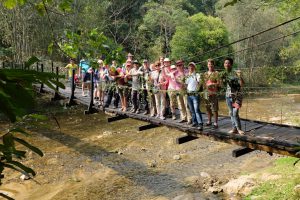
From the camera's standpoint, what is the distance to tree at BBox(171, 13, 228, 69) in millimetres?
18547

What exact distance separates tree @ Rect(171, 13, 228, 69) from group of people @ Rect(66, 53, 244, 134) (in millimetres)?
11240

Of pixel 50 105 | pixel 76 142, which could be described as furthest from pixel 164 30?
pixel 76 142

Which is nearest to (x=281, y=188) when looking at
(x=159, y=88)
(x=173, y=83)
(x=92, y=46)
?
(x=173, y=83)

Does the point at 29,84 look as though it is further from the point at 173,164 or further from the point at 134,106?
the point at 173,164

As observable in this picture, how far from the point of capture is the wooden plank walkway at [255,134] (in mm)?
4152

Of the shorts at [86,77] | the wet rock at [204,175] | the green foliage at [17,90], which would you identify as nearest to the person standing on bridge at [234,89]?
the wet rock at [204,175]

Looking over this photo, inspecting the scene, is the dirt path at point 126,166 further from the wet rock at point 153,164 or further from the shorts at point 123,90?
the shorts at point 123,90

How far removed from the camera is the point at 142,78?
6.62 metres

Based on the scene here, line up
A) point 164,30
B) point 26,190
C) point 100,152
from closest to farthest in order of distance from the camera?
point 26,190
point 100,152
point 164,30

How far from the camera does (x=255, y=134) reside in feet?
15.9

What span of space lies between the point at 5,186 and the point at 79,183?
1.54 meters

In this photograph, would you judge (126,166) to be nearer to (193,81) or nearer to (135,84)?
(135,84)

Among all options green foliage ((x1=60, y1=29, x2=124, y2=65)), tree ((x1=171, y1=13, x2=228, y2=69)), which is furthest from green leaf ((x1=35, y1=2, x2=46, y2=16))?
tree ((x1=171, y1=13, x2=228, y2=69))

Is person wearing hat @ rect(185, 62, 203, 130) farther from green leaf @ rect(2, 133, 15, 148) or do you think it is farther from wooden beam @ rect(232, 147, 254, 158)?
green leaf @ rect(2, 133, 15, 148)
